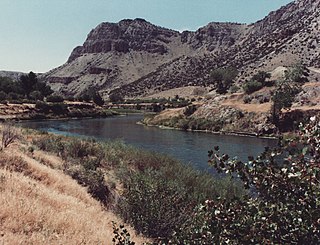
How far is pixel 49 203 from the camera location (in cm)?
817

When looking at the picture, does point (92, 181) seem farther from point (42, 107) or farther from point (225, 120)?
point (42, 107)

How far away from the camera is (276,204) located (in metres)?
4.02

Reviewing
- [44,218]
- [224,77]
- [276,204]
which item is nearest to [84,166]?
[44,218]

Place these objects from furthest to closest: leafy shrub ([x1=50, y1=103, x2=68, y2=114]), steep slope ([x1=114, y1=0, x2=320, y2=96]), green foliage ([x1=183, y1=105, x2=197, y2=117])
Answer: steep slope ([x1=114, y1=0, x2=320, y2=96]), leafy shrub ([x1=50, y1=103, x2=68, y2=114]), green foliage ([x1=183, y1=105, x2=197, y2=117])

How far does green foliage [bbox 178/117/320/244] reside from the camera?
369cm

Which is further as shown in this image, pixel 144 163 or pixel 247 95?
pixel 247 95

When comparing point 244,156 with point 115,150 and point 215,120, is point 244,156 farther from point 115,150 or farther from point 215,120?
point 215,120

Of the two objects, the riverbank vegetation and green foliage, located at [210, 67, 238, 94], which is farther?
green foliage, located at [210, 67, 238, 94]

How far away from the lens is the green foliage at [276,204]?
369 centimetres

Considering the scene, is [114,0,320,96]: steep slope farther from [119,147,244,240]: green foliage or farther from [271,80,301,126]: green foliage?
[119,147,244,240]: green foliage

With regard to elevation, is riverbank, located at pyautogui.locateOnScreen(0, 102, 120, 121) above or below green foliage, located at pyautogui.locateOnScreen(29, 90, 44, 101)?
below

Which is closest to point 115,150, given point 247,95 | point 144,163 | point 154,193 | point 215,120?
point 144,163

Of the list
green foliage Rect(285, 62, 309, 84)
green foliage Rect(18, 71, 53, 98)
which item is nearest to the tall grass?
green foliage Rect(285, 62, 309, 84)

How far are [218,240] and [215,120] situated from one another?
54.8 meters
